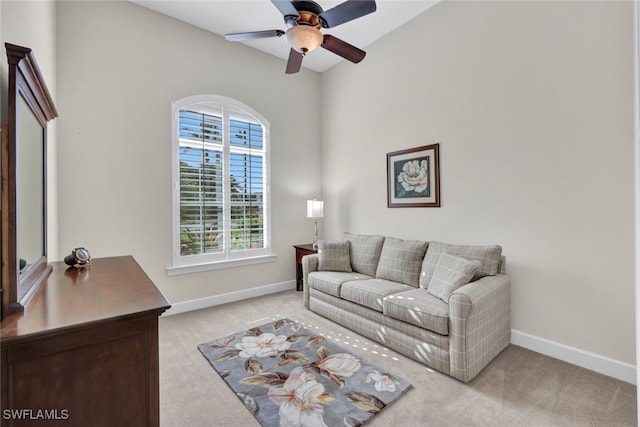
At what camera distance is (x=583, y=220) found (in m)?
2.30

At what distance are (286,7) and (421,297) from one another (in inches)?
96.0

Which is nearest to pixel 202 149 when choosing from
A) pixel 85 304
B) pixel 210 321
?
pixel 210 321

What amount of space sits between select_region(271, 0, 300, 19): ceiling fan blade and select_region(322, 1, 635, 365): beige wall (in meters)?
1.99

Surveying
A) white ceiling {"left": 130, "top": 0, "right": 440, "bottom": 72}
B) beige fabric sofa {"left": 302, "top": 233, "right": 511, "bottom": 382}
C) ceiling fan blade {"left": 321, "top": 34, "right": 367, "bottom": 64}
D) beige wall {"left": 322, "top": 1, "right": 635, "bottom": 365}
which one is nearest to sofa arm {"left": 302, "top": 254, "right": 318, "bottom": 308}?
beige fabric sofa {"left": 302, "top": 233, "right": 511, "bottom": 382}

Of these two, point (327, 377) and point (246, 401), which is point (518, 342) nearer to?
point (327, 377)

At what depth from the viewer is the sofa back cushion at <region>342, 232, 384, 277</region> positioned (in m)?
3.46

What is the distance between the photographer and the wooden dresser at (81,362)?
33.8 inches

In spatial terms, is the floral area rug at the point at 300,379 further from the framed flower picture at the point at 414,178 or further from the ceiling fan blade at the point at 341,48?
the ceiling fan blade at the point at 341,48

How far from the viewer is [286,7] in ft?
6.27

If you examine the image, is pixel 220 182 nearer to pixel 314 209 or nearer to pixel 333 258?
pixel 314 209

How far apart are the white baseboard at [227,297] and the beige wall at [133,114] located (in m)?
0.08

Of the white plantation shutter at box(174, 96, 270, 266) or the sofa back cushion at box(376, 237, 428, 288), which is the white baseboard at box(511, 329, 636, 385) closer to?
the sofa back cushion at box(376, 237, 428, 288)

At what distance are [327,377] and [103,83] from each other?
357cm

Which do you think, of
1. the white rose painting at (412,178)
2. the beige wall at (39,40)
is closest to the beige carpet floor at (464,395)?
the beige wall at (39,40)
